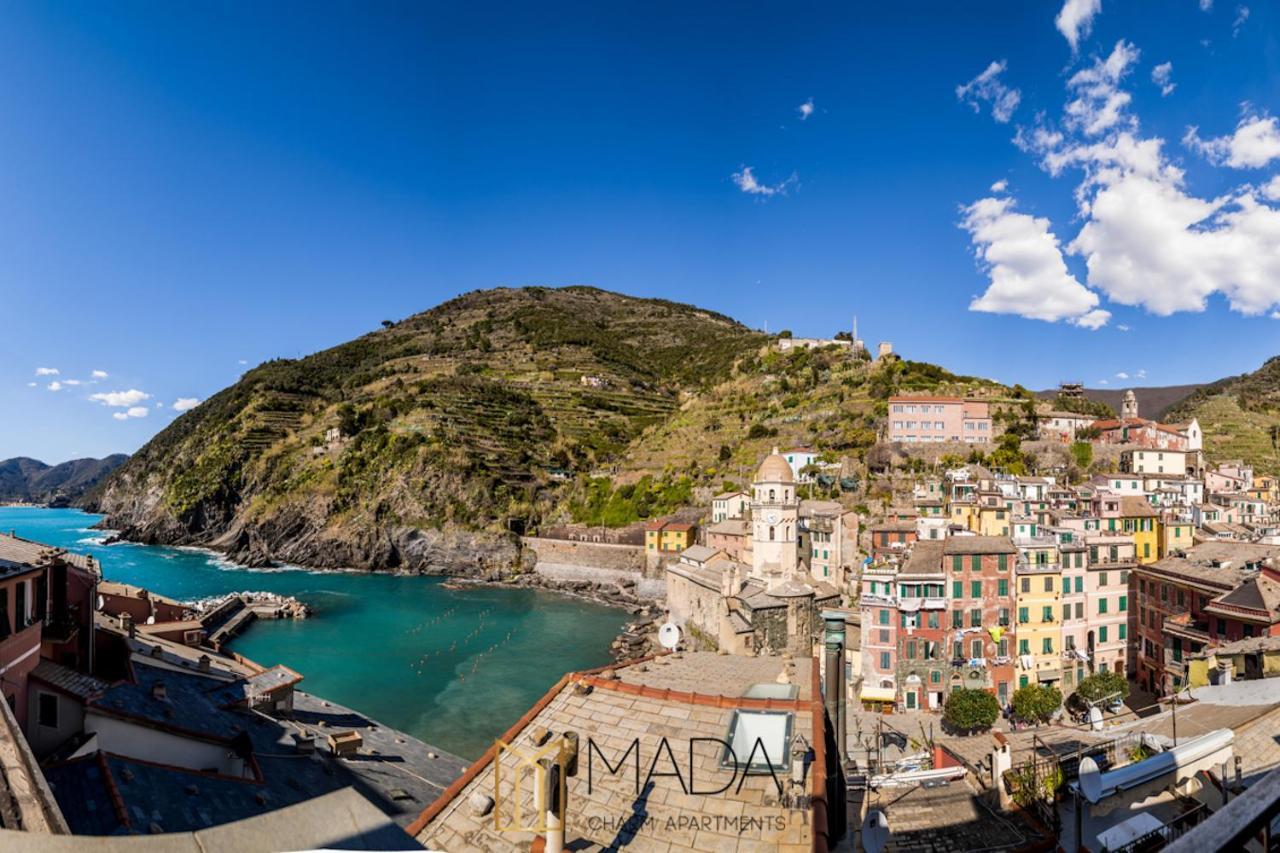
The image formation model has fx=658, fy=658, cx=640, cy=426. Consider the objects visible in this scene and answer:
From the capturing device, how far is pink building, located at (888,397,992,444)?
178ft

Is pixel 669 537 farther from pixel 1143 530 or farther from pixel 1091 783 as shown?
pixel 1091 783

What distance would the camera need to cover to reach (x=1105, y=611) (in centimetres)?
2561

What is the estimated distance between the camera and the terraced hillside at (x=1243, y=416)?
197 feet

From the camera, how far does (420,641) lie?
40.7 meters

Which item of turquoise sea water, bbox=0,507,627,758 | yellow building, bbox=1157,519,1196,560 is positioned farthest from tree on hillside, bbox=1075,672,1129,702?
turquoise sea water, bbox=0,507,627,758

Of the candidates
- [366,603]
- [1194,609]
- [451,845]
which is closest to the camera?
[451,845]

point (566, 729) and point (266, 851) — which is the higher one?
point (266, 851)

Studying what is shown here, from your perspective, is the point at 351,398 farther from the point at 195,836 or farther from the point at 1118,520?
the point at 195,836

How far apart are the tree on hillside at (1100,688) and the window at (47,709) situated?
2589 centimetres

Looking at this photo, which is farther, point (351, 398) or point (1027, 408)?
point (351, 398)

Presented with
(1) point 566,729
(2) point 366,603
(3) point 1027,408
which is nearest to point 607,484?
(2) point 366,603

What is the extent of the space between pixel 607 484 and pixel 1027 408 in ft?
136

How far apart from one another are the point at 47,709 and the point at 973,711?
22.5 meters

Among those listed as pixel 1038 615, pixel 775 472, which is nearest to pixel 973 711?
pixel 1038 615
